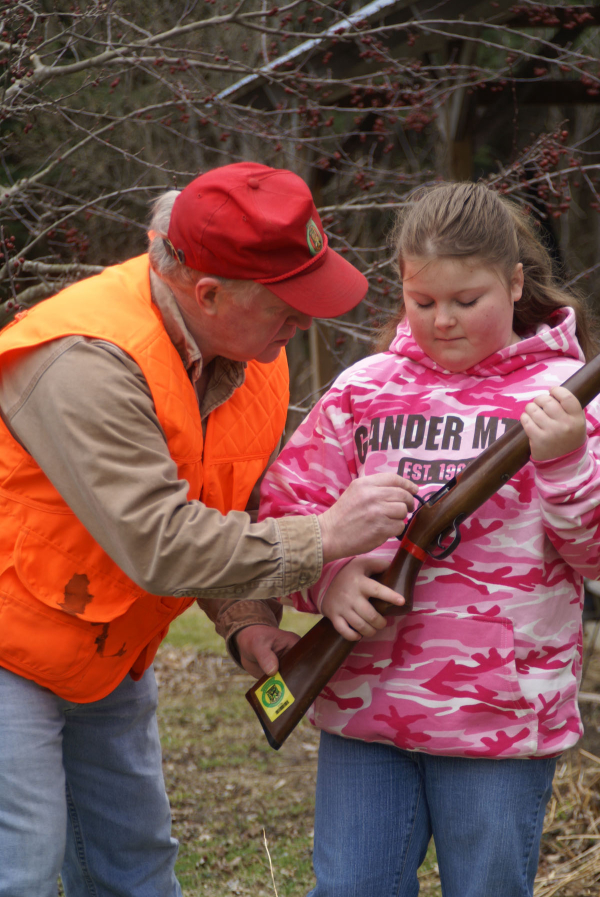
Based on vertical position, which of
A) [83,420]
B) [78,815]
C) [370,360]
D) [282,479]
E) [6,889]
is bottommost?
[78,815]

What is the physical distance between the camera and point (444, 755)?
2.11 metres

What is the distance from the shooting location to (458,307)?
2131 mm

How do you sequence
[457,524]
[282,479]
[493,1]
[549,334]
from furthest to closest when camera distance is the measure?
[493,1], [282,479], [549,334], [457,524]

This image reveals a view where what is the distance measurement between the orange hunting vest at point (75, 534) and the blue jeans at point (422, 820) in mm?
659

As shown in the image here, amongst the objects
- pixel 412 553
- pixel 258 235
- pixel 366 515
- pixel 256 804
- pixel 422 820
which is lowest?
pixel 256 804

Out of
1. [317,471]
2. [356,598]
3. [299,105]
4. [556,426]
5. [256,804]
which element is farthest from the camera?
[299,105]

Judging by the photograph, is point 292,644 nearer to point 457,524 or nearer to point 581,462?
point 457,524

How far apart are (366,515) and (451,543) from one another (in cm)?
23

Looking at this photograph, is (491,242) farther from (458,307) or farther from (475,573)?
(475,573)

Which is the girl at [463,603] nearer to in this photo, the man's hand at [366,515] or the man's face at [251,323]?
the man's hand at [366,515]

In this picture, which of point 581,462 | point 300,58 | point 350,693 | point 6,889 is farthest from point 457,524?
point 300,58

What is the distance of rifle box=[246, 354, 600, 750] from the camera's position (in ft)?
6.59

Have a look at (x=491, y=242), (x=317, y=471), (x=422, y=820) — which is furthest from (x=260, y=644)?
(x=491, y=242)

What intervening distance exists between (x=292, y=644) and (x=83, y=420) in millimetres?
889
